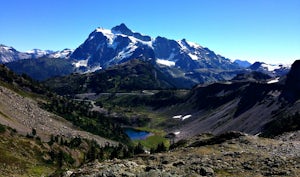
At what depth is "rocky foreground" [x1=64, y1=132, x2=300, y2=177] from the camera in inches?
1854

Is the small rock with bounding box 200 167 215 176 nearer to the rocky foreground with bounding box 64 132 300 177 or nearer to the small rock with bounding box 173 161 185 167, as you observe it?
the rocky foreground with bounding box 64 132 300 177

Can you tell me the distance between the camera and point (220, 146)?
6388cm

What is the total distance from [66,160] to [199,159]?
87986 millimetres

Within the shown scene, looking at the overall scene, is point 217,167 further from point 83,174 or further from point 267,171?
point 83,174

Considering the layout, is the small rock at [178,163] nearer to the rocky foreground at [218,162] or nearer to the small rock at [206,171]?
the rocky foreground at [218,162]

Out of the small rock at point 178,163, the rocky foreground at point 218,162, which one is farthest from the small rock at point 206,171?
the small rock at point 178,163

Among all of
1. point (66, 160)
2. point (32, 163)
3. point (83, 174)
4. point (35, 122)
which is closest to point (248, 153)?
point (83, 174)

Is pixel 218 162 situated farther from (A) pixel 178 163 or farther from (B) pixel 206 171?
(B) pixel 206 171

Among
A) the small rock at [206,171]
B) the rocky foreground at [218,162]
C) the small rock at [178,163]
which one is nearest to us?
the rocky foreground at [218,162]

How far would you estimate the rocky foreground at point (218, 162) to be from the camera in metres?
47.1

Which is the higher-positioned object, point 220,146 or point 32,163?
point 220,146

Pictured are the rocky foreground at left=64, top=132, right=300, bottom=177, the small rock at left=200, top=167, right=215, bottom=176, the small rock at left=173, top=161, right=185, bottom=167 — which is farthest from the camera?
the small rock at left=173, top=161, right=185, bottom=167

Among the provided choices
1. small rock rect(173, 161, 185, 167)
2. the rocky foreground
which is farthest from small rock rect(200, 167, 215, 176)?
small rock rect(173, 161, 185, 167)

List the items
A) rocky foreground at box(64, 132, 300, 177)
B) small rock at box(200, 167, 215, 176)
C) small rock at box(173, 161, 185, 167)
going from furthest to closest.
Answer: small rock at box(173, 161, 185, 167) < small rock at box(200, 167, 215, 176) < rocky foreground at box(64, 132, 300, 177)
